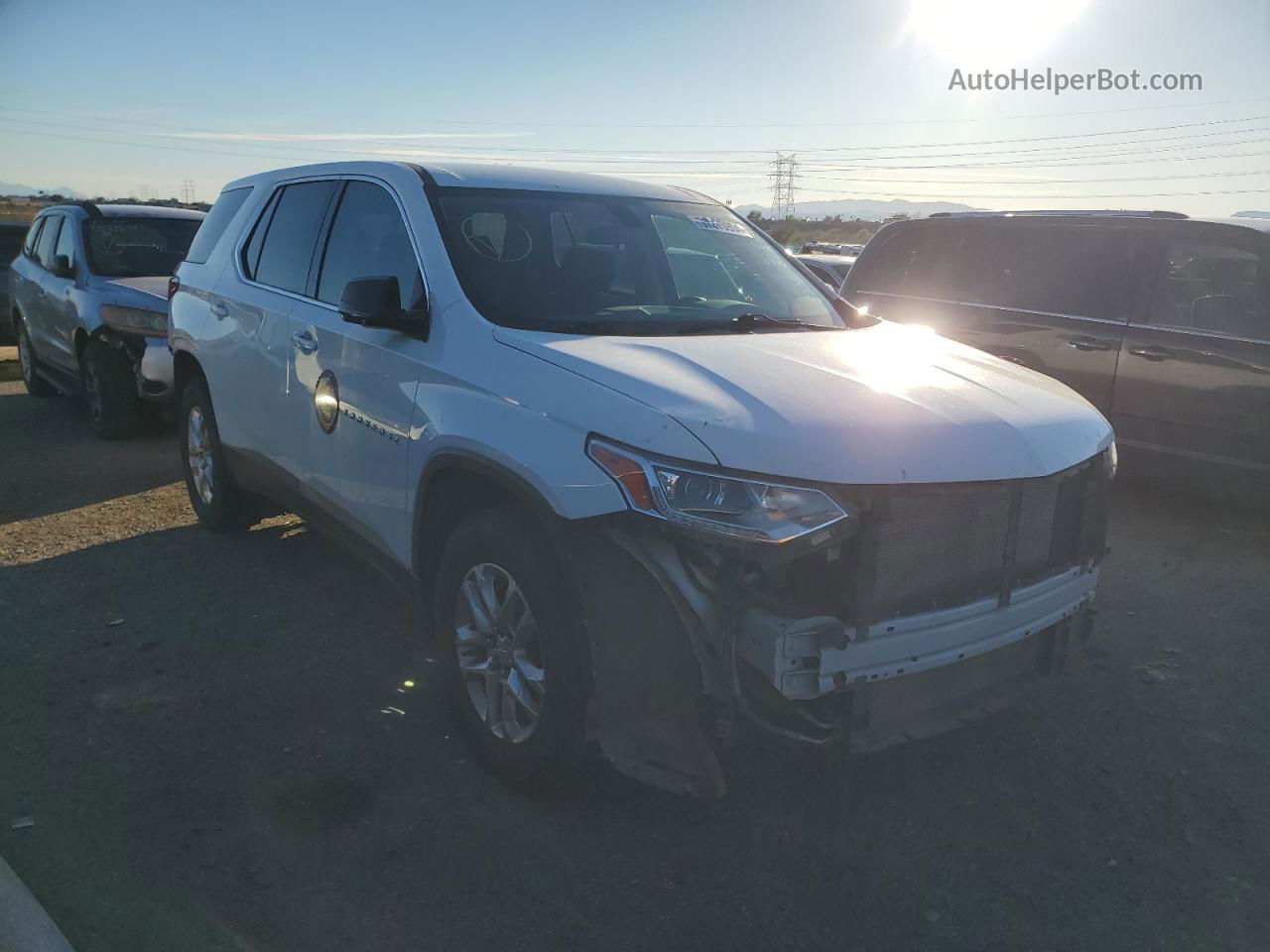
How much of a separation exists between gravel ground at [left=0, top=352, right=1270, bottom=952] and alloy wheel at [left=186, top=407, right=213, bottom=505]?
3.63 ft

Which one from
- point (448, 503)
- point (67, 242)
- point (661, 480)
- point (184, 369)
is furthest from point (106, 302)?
point (661, 480)

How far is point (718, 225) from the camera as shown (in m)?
4.45

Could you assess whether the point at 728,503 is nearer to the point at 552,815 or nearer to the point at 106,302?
the point at 552,815

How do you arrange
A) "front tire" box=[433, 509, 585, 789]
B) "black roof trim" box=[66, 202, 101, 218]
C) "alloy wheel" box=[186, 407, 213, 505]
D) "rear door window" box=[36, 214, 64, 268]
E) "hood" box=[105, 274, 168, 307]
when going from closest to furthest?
"front tire" box=[433, 509, 585, 789]
"alloy wheel" box=[186, 407, 213, 505]
"hood" box=[105, 274, 168, 307]
"black roof trim" box=[66, 202, 101, 218]
"rear door window" box=[36, 214, 64, 268]

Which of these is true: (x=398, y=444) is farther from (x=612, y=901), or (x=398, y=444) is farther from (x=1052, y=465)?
(x=1052, y=465)

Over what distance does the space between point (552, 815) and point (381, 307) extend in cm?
175

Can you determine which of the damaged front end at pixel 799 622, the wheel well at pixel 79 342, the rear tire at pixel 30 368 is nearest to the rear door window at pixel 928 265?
the damaged front end at pixel 799 622

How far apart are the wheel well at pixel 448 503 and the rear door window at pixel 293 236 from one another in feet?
5.20

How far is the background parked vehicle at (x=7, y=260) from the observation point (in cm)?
1223

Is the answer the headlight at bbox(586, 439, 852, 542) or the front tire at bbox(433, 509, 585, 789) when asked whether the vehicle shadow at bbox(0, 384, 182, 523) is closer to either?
the front tire at bbox(433, 509, 585, 789)

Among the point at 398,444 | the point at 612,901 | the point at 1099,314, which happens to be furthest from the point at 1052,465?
the point at 1099,314

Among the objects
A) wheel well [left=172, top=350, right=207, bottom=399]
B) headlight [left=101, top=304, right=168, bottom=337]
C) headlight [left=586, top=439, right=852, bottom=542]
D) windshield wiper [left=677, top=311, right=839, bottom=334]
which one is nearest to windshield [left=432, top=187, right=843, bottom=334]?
windshield wiper [left=677, top=311, right=839, bottom=334]

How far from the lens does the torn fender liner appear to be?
2.57m

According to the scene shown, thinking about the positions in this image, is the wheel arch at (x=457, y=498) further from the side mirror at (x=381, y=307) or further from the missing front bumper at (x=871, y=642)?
the missing front bumper at (x=871, y=642)
